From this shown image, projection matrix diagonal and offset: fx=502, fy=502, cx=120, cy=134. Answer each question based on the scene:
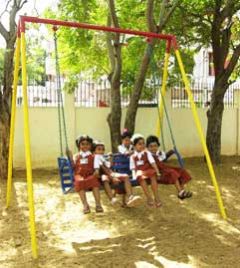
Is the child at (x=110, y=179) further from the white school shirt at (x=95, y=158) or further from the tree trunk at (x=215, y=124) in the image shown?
the tree trunk at (x=215, y=124)

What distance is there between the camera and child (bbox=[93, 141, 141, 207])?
6.12m

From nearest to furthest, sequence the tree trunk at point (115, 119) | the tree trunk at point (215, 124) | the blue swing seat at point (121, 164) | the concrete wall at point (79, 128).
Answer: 1. the blue swing seat at point (121, 164)
2. the tree trunk at point (115, 119)
3. the concrete wall at point (79, 128)
4. the tree trunk at point (215, 124)

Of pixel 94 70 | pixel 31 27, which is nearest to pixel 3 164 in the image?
pixel 94 70

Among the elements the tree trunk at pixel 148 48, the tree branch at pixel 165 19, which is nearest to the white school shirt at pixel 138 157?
the tree trunk at pixel 148 48

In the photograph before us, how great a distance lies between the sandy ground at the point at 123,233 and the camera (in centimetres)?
519

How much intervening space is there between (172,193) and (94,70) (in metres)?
4.87

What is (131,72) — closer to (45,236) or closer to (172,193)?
(172,193)

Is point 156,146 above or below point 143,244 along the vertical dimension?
above

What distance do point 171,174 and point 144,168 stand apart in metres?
0.37

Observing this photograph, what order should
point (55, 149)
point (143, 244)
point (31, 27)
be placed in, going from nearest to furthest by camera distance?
point (143, 244)
point (55, 149)
point (31, 27)

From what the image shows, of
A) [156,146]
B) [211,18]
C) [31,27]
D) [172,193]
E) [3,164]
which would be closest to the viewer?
[156,146]

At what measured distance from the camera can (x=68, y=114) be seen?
11.2m

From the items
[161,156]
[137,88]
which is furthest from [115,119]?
[161,156]

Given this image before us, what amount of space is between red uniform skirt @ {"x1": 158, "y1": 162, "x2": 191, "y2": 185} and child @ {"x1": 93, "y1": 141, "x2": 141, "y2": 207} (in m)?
0.49
